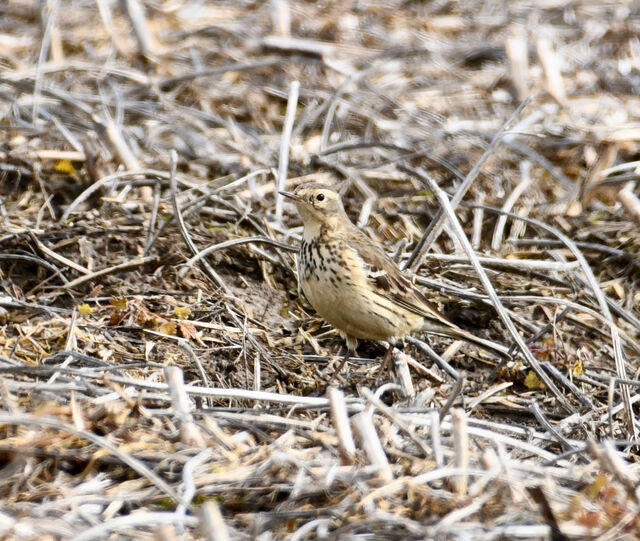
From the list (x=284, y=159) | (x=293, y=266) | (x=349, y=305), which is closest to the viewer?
(x=349, y=305)

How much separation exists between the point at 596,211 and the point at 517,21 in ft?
12.8

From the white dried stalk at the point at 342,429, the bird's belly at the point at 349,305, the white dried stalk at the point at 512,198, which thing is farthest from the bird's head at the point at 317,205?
the white dried stalk at the point at 342,429

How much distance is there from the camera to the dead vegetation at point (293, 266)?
131 inches

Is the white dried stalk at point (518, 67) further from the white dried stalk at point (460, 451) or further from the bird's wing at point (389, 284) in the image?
the white dried stalk at point (460, 451)

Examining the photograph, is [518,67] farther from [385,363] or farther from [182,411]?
[182,411]

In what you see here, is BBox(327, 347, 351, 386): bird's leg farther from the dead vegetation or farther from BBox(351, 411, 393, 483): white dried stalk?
BBox(351, 411, 393, 483): white dried stalk

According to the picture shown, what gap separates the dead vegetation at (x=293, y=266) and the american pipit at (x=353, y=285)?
214mm

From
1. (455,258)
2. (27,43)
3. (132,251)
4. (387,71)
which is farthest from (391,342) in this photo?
(27,43)

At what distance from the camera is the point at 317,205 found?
5.57m

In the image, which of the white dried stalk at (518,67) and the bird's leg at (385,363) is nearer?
the bird's leg at (385,363)

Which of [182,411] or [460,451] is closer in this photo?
[460,451]

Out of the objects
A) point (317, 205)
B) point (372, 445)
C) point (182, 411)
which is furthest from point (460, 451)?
point (317, 205)

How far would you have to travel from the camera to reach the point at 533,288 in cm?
618

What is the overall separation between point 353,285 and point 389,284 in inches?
10.9
